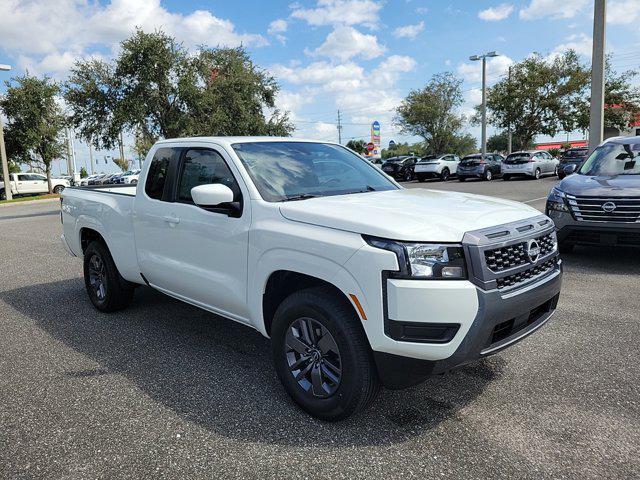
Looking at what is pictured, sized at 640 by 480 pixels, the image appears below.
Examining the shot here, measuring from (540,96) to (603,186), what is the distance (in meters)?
35.2

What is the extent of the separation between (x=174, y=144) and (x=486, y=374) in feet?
10.4

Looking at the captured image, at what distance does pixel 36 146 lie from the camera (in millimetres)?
34156

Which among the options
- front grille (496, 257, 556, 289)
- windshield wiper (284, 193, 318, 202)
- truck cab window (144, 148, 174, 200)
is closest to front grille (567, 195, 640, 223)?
front grille (496, 257, 556, 289)

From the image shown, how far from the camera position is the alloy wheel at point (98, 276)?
5320 millimetres

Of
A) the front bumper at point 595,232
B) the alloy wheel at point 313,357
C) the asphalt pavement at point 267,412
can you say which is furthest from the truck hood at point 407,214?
the front bumper at point 595,232

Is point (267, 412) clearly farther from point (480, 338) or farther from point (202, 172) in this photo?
point (202, 172)

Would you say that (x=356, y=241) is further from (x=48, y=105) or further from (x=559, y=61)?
(x=559, y=61)

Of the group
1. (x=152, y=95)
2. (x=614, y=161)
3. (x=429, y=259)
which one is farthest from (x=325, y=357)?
(x=152, y=95)

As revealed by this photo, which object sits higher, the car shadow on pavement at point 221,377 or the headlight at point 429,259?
the headlight at point 429,259

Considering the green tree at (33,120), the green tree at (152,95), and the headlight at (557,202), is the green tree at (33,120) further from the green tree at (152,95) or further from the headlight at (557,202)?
the headlight at (557,202)

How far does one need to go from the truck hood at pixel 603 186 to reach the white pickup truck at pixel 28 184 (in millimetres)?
35905

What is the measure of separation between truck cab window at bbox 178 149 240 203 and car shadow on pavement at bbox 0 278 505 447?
1.31 m

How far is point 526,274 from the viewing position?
9.91ft

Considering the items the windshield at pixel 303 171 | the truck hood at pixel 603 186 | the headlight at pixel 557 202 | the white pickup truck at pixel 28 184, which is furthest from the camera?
the white pickup truck at pixel 28 184
